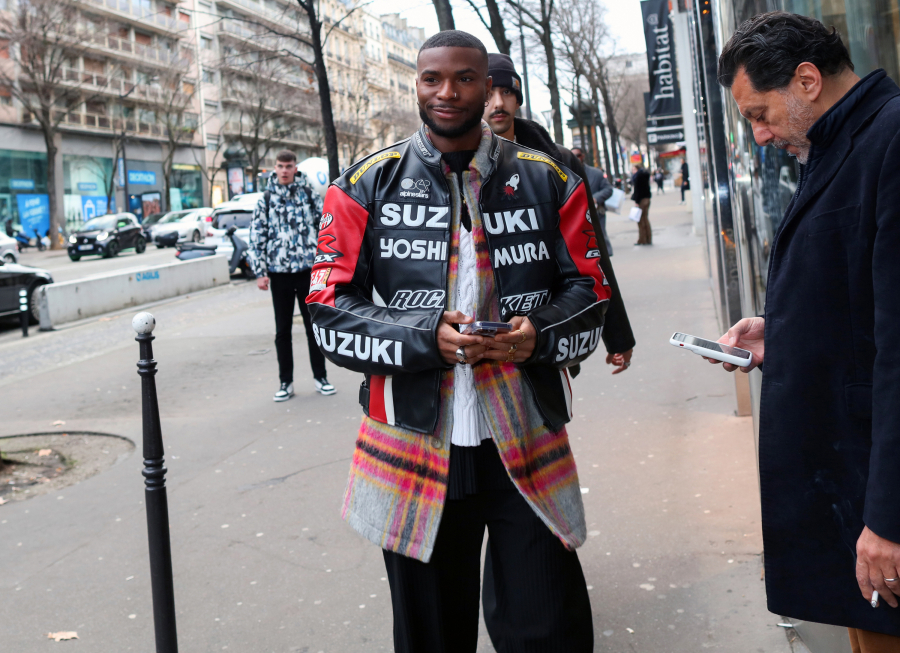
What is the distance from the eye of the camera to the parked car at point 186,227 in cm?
3603

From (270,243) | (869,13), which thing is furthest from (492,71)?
(270,243)

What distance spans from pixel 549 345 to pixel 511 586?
641 millimetres

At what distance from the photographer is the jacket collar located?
236 centimetres

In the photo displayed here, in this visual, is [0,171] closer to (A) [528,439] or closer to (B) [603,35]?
(B) [603,35]

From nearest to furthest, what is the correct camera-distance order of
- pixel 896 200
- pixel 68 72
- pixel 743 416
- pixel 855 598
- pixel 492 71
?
pixel 896 200, pixel 855 598, pixel 492 71, pixel 743 416, pixel 68 72

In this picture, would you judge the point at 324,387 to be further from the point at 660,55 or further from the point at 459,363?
the point at 660,55

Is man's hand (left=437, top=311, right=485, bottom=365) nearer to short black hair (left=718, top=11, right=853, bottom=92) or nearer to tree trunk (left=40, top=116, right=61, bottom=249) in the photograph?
short black hair (left=718, top=11, right=853, bottom=92)

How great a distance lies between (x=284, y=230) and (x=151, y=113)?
5178cm

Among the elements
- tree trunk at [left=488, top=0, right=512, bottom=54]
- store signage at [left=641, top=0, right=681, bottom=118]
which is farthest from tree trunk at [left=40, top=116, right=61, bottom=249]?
store signage at [left=641, top=0, right=681, bottom=118]

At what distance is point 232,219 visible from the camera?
84.2 feet

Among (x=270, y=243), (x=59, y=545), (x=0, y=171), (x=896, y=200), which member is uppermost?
(x=0, y=171)

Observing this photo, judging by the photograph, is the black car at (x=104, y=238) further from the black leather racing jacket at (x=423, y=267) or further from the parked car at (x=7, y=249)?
the black leather racing jacket at (x=423, y=267)

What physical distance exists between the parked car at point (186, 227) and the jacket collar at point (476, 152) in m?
33.9

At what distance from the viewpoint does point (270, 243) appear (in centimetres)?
720
